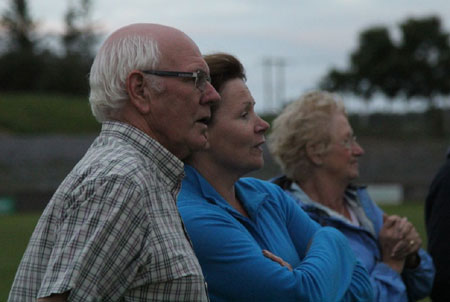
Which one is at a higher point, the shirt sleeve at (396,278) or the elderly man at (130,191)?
the elderly man at (130,191)

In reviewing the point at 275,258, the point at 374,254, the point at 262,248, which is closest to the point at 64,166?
the point at 374,254

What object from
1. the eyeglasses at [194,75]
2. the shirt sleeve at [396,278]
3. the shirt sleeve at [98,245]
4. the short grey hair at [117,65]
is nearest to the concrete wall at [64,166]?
the shirt sleeve at [396,278]

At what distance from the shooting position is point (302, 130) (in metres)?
4.36

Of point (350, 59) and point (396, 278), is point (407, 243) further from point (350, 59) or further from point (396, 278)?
point (350, 59)

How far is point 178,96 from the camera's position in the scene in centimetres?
234

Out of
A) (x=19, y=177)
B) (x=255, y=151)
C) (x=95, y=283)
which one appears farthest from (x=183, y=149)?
(x=19, y=177)

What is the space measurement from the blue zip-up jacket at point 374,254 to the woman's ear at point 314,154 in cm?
19

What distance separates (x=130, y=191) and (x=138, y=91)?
36 centimetres

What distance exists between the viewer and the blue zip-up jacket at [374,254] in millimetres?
3910

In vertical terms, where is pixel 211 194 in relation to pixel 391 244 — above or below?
above

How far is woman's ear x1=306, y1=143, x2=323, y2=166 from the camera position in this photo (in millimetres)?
4371

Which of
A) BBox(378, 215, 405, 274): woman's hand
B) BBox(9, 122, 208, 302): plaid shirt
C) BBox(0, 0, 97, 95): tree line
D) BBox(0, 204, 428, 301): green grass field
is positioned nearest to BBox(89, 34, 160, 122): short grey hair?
BBox(9, 122, 208, 302): plaid shirt

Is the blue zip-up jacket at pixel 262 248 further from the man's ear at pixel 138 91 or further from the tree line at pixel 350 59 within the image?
the tree line at pixel 350 59

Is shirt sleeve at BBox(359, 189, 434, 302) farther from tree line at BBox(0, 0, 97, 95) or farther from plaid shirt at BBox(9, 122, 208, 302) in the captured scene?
tree line at BBox(0, 0, 97, 95)
